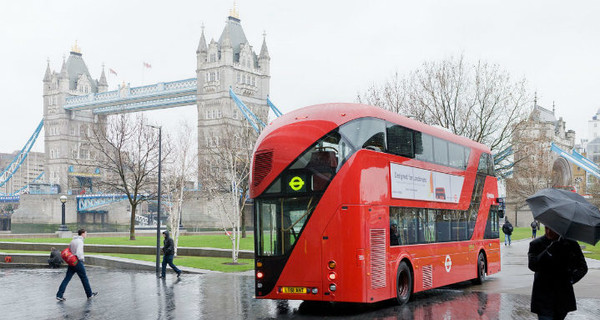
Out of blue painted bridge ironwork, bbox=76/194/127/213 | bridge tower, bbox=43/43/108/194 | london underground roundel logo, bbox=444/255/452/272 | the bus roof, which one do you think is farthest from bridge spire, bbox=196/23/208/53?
the bus roof

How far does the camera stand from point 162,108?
12631 cm

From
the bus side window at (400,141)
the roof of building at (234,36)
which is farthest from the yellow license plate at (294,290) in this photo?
the roof of building at (234,36)

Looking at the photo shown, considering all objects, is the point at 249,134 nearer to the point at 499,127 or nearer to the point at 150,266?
the point at 499,127

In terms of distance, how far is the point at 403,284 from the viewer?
45.8 ft

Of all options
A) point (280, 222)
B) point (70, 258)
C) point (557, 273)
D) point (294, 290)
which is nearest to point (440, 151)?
point (280, 222)

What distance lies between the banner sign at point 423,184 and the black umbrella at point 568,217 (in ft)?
21.6

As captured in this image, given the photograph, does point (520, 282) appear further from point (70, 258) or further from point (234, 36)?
point (234, 36)

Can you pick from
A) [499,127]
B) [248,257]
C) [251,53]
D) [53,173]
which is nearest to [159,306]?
[248,257]

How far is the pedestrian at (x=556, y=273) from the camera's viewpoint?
22.2ft

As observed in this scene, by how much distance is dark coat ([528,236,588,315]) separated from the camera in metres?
6.77

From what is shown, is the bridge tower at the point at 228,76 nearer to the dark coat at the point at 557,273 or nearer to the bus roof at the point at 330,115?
the bus roof at the point at 330,115

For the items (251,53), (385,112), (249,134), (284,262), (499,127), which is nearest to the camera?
(284,262)

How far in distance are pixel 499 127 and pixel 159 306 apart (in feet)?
94.4

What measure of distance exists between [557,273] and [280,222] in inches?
253
